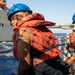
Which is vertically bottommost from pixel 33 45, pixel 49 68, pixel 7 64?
pixel 7 64

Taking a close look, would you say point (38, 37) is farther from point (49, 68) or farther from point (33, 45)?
point (49, 68)

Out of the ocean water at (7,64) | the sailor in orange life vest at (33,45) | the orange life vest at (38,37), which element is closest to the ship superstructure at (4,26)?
the ocean water at (7,64)

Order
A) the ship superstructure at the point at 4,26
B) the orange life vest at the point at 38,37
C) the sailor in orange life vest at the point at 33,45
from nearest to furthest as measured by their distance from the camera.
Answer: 1. the sailor in orange life vest at the point at 33,45
2. the orange life vest at the point at 38,37
3. the ship superstructure at the point at 4,26

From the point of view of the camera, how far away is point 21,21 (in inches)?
125

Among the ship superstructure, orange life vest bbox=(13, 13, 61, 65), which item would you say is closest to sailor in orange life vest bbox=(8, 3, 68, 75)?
orange life vest bbox=(13, 13, 61, 65)

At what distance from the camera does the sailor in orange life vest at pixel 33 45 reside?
297 cm

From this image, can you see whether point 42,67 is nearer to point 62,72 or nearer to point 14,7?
point 62,72

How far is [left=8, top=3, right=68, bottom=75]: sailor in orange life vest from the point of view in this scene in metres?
2.97

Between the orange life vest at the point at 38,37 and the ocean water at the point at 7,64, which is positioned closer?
the orange life vest at the point at 38,37

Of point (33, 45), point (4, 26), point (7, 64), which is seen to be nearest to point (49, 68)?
point (33, 45)

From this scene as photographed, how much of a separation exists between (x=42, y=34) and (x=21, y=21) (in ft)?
1.08

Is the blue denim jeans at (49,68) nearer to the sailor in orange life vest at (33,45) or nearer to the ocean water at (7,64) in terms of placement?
the sailor in orange life vest at (33,45)

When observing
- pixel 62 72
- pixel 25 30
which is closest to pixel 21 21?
pixel 25 30

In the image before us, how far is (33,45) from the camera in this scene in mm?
3055
